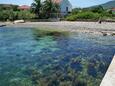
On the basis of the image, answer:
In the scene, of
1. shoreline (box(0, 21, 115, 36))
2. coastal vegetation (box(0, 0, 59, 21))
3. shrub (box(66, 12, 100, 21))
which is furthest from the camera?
coastal vegetation (box(0, 0, 59, 21))

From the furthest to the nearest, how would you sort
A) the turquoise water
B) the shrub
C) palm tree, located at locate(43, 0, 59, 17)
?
palm tree, located at locate(43, 0, 59, 17), the shrub, the turquoise water

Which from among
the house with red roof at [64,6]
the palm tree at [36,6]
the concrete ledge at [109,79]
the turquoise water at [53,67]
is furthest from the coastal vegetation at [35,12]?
→ the concrete ledge at [109,79]

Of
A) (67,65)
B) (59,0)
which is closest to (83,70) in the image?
(67,65)

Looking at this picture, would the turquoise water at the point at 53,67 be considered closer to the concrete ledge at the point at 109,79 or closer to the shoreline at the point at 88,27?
the concrete ledge at the point at 109,79

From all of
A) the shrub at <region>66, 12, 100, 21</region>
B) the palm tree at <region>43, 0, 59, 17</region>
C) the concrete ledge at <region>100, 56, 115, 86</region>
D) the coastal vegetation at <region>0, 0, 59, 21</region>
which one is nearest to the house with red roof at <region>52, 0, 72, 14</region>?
the coastal vegetation at <region>0, 0, 59, 21</region>

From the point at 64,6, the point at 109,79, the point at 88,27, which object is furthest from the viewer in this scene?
the point at 64,6

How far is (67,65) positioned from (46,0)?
38176 millimetres

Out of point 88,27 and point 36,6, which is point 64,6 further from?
point 88,27

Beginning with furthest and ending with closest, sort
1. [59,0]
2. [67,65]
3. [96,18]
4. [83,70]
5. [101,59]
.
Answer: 1. [59,0]
2. [96,18]
3. [101,59]
4. [67,65]
5. [83,70]

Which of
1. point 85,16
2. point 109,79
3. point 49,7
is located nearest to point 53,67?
point 109,79

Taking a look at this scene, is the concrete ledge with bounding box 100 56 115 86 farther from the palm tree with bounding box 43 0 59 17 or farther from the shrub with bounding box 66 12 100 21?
the palm tree with bounding box 43 0 59 17

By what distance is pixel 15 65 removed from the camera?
14.6m

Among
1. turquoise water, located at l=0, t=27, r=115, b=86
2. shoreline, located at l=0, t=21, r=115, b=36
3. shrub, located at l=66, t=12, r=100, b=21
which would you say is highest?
shrub, located at l=66, t=12, r=100, b=21

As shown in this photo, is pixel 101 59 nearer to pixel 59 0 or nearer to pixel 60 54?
pixel 60 54
